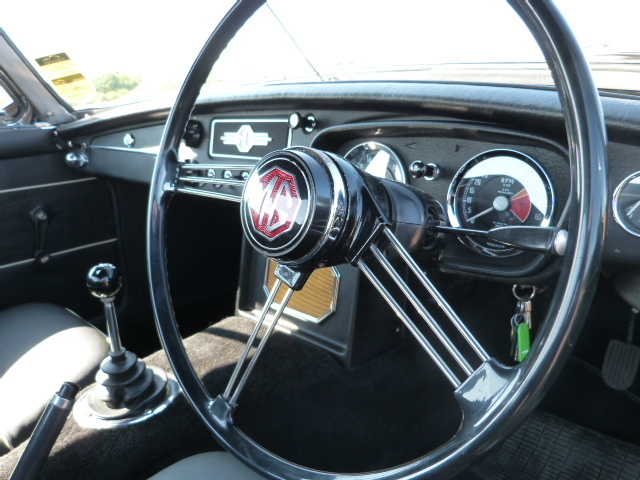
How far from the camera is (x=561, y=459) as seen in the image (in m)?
1.44

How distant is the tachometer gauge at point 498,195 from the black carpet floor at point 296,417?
0.45 metres

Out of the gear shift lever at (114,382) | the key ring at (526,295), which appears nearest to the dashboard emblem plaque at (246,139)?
the gear shift lever at (114,382)

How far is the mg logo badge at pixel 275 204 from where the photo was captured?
A: 0.66 metres

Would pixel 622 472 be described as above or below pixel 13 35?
below

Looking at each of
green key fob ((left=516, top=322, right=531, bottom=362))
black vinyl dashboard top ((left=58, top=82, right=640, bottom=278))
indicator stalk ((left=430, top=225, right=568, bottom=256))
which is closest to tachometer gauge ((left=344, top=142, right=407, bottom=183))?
black vinyl dashboard top ((left=58, top=82, right=640, bottom=278))

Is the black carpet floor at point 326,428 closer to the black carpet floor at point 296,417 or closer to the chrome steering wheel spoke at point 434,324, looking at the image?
the black carpet floor at point 296,417

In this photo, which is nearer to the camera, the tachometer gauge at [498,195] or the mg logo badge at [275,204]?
the mg logo badge at [275,204]

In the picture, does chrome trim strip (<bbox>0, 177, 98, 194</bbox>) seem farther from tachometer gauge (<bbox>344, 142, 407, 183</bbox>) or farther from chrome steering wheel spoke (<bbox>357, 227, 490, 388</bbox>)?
chrome steering wheel spoke (<bbox>357, 227, 490, 388</bbox>)

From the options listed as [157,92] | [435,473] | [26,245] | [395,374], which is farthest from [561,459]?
[157,92]

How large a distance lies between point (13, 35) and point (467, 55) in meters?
1.57

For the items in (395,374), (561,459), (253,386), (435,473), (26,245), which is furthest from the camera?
(26,245)

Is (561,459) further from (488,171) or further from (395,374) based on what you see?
(488,171)

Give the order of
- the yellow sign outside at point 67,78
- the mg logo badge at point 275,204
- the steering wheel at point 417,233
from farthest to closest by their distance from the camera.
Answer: the yellow sign outside at point 67,78 → the mg logo badge at point 275,204 → the steering wheel at point 417,233

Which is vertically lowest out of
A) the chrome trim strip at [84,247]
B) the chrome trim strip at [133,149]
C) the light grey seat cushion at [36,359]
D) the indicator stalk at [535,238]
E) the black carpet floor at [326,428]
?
the black carpet floor at [326,428]
